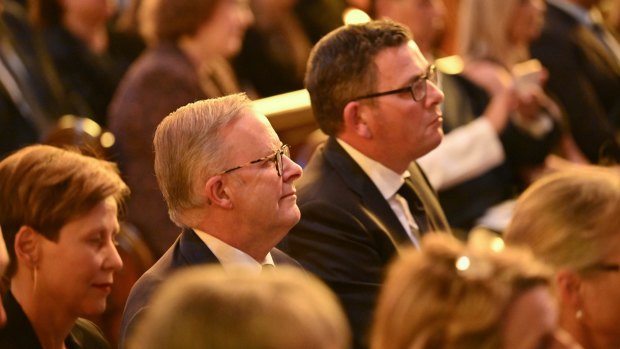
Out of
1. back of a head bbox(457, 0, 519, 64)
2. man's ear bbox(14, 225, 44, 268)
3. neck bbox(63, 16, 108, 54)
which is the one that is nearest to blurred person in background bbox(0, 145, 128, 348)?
man's ear bbox(14, 225, 44, 268)

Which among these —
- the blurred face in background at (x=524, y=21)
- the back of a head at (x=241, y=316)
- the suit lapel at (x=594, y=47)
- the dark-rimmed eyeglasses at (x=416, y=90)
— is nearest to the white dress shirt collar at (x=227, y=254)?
the dark-rimmed eyeglasses at (x=416, y=90)

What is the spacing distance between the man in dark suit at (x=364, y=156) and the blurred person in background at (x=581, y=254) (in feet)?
2.12

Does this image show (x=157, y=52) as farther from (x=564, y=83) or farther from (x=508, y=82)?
(x=564, y=83)

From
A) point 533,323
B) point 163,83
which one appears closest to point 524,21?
point 163,83

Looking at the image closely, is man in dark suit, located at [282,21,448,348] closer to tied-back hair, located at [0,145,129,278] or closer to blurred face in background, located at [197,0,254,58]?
tied-back hair, located at [0,145,129,278]

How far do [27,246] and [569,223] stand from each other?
1170mm

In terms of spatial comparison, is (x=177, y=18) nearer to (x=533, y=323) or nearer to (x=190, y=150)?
(x=190, y=150)

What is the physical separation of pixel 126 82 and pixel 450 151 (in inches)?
47.8

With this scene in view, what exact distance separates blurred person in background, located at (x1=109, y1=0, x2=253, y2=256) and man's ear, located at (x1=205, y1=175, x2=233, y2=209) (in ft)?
5.27

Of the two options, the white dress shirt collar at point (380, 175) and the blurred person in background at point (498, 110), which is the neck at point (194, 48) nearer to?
the blurred person in background at point (498, 110)

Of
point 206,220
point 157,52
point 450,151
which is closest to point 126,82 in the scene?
point 157,52

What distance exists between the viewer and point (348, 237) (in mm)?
3246

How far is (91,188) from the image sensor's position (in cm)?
287

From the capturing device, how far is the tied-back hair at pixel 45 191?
9.23 ft
